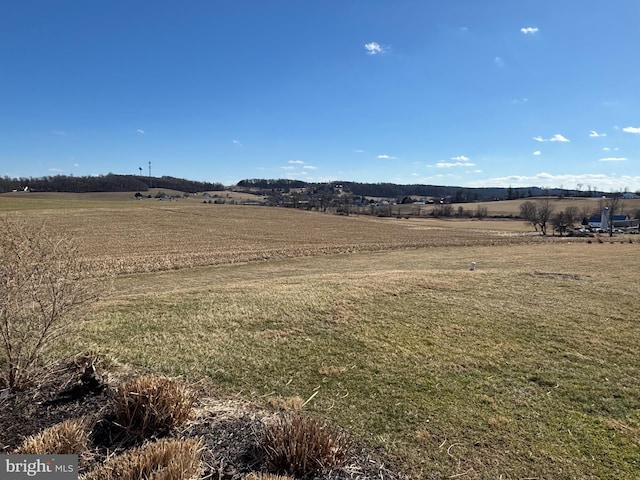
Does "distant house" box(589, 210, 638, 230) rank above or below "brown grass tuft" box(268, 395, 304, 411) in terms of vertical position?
above

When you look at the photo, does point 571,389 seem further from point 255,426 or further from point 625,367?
point 255,426

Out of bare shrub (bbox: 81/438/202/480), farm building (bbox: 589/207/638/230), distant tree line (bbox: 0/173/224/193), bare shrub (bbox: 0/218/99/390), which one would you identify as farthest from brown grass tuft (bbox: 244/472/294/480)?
distant tree line (bbox: 0/173/224/193)

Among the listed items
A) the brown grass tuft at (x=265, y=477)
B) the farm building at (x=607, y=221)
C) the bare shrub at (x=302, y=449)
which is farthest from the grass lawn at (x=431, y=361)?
the farm building at (x=607, y=221)

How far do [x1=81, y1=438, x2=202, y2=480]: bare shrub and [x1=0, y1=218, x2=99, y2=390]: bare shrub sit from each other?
220 cm

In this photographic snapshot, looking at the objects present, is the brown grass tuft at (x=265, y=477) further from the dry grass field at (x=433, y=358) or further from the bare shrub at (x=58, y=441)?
the bare shrub at (x=58, y=441)

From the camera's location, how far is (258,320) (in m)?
8.66

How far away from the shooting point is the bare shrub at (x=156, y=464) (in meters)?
2.90

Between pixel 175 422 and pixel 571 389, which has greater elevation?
pixel 175 422

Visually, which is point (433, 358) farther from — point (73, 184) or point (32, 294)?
point (73, 184)

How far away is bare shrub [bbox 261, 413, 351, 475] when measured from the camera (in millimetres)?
3340

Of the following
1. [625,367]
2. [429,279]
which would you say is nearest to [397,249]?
[429,279]

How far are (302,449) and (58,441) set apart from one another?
6.99 ft

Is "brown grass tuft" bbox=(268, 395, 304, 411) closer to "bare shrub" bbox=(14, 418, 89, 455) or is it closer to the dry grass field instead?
the dry grass field

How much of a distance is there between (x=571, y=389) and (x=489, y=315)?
3.92 meters
